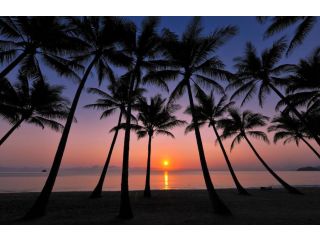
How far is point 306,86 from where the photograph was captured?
12906mm

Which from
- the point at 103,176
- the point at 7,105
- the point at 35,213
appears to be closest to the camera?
the point at 35,213

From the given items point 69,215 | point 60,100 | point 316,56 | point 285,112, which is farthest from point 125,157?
point 316,56

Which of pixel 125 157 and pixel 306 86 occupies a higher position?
pixel 306 86

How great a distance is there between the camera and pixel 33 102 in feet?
46.0

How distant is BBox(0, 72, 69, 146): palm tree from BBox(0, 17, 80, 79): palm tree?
3.54 m

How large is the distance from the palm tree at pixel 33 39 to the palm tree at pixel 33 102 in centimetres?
354

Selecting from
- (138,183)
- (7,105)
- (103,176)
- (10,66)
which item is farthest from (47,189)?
(138,183)

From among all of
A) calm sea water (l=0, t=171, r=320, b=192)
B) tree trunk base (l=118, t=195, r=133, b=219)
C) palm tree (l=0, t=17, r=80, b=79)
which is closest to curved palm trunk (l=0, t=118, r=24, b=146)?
palm tree (l=0, t=17, r=80, b=79)

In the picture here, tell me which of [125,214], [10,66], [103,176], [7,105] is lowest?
[125,214]

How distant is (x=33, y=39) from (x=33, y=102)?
627cm

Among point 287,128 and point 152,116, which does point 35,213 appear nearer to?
point 152,116

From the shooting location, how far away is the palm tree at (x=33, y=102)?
13.1m

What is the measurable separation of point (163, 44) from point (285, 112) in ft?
32.5
